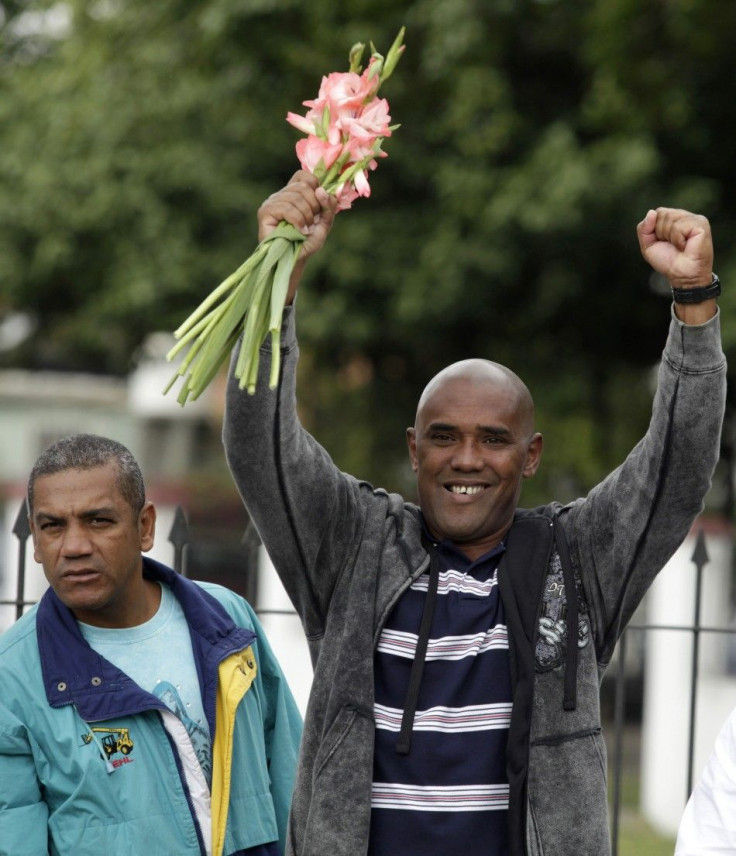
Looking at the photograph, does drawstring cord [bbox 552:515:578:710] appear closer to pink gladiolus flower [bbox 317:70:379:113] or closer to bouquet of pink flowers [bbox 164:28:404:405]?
bouquet of pink flowers [bbox 164:28:404:405]

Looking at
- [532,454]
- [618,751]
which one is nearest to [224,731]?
[532,454]

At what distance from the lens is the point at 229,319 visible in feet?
7.88

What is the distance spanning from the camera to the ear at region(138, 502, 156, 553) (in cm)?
271

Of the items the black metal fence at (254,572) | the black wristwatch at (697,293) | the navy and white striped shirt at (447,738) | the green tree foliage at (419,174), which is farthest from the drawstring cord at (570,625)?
the green tree foliage at (419,174)

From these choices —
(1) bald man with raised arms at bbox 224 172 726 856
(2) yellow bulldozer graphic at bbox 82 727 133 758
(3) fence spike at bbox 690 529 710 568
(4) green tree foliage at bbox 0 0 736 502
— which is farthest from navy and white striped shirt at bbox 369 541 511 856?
(4) green tree foliage at bbox 0 0 736 502

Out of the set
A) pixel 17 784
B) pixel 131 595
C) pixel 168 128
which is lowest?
pixel 17 784

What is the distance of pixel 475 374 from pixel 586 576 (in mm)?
440

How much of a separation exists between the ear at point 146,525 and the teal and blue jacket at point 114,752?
0.24 feet

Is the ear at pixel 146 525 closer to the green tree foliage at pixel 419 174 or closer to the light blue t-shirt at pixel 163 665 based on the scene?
the light blue t-shirt at pixel 163 665

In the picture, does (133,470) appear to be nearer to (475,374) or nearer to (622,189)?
(475,374)

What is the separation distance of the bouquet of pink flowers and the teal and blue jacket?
21.9 inches

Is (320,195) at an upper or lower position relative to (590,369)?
lower

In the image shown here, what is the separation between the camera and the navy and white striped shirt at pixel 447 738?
232 centimetres

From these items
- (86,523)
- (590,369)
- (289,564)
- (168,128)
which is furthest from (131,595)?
(590,369)
